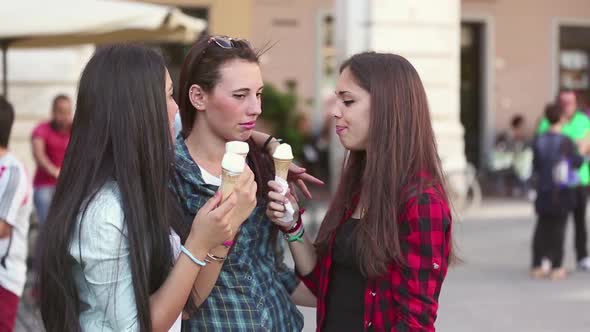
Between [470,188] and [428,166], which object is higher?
[428,166]

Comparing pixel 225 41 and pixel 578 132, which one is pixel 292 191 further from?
pixel 578 132

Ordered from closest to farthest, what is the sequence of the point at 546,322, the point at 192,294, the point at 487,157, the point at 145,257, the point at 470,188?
the point at 145,257 → the point at 192,294 → the point at 546,322 → the point at 470,188 → the point at 487,157

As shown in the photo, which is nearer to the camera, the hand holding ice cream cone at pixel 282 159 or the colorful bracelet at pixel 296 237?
the hand holding ice cream cone at pixel 282 159

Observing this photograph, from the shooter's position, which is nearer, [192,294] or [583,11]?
[192,294]

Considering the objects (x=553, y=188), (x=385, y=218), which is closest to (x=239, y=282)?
(x=385, y=218)

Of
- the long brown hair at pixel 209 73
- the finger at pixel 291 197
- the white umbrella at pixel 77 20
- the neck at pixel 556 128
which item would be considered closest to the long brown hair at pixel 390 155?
the finger at pixel 291 197

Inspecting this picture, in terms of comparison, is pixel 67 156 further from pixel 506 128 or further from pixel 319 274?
pixel 506 128

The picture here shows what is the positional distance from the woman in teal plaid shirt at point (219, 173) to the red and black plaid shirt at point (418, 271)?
33cm

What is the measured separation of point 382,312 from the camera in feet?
8.45

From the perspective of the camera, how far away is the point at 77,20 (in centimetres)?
673

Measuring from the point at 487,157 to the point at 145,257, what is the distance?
15468 millimetres

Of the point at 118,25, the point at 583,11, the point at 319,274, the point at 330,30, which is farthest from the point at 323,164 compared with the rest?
the point at 319,274

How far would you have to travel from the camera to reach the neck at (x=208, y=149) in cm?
266

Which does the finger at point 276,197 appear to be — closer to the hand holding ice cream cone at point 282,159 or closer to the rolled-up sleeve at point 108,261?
the hand holding ice cream cone at point 282,159
